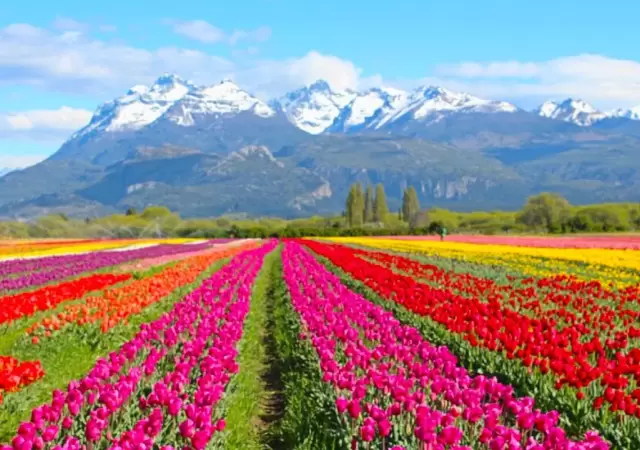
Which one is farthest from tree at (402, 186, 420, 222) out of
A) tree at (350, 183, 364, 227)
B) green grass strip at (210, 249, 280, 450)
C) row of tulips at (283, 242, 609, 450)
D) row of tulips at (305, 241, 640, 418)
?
row of tulips at (283, 242, 609, 450)

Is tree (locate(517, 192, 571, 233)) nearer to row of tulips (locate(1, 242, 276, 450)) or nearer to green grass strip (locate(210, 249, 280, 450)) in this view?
green grass strip (locate(210, 249, 280, 450))

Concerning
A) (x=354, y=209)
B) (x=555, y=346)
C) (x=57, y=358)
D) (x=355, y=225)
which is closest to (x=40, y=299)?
(x=57, y=358)

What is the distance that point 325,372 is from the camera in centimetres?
876

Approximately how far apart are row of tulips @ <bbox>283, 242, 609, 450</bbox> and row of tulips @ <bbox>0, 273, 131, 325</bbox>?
7419 mm

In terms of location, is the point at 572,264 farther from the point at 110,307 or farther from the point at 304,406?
the point at 304,406

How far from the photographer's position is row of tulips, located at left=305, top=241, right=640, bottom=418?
25.9ft

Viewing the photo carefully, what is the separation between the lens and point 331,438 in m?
7.50

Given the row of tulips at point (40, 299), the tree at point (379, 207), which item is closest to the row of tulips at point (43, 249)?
the row of tulips at point (40, 299)

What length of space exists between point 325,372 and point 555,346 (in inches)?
126

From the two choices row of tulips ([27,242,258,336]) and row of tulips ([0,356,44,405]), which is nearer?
row of tulips ([0,356,44,405])

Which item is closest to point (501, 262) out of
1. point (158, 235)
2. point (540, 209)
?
point (158, 235)

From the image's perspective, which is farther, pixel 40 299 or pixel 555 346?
pixel 40 299

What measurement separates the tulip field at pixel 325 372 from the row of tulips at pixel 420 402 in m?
0.02

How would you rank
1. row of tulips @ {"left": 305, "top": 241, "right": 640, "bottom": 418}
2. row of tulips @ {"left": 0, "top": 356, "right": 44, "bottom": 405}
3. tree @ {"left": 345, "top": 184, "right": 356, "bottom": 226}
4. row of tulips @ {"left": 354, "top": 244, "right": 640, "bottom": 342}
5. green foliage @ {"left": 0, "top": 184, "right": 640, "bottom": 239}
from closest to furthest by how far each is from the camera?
row of tulips @ {"left": 305, "top": 241, "right": 640, "bottom": 418} < row of tulips @ {"left": 0, "top": 356, "right": 44, "bottom": 405} < row of tulips @ {"left": 354, "top": 244, "right": 640, "bottom": 342} < green foliage @ {"left": 0, "top": 184, "right": 640, "bottom": 239} < tree @ {"left": 345, "top": 184, "right": 356, "bottom": 226}
